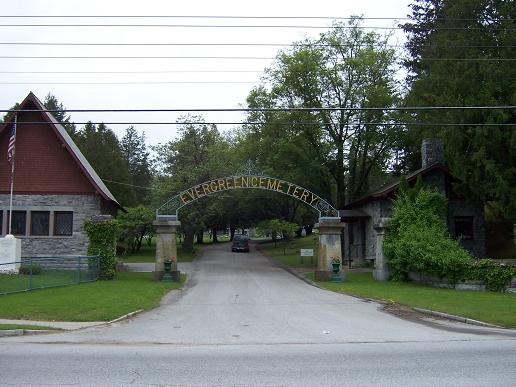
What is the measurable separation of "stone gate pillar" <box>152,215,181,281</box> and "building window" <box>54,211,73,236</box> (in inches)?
247

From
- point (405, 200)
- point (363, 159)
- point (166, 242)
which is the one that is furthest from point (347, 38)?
point (166, 242)

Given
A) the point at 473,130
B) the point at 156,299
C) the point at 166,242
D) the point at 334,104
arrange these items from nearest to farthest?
the point at 156,299, the point at 473,130, the point at 166,242, the point at 334,104

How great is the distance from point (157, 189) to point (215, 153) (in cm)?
636

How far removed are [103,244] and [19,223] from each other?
23.3 feet

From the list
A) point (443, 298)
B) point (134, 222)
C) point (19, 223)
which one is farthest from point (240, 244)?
point (443, 298)

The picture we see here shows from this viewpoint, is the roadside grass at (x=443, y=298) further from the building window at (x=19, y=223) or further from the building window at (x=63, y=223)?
the building window at (x=19, y=223)

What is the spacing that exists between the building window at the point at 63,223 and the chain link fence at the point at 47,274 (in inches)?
73.6

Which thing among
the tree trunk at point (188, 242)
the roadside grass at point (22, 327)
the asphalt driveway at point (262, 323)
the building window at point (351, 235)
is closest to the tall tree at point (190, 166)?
the tree trunk at point (188, 242)

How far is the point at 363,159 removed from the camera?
40375mm

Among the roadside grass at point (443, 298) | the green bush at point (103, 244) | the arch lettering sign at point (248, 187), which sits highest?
the arch lettering sign at point (248, 187)

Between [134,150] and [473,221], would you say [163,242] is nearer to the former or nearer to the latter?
[473,221]

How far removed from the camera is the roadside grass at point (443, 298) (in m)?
15.6

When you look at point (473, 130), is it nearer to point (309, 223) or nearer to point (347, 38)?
point (347, 38)

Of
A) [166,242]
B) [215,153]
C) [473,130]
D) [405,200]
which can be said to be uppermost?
[215,153]
